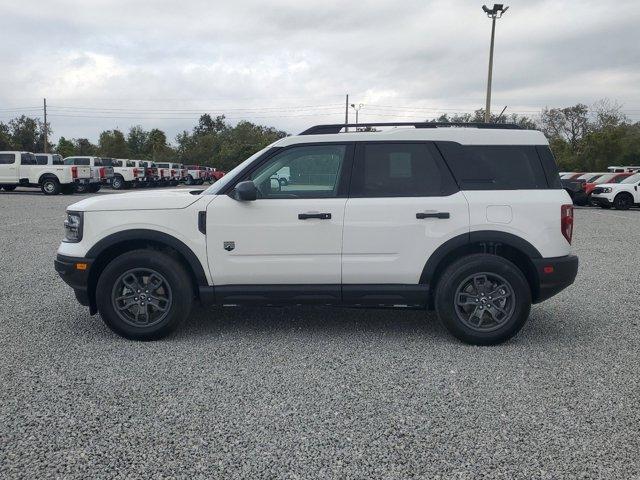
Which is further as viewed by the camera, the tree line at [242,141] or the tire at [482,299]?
the tree line at [242,141]

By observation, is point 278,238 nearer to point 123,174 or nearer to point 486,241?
point 486,241

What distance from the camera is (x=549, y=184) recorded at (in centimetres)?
496

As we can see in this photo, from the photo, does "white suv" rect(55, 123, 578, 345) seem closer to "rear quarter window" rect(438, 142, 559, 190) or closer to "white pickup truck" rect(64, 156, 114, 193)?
"rear quarter window" rect(438, 142, 559, 190)

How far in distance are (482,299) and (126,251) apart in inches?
120

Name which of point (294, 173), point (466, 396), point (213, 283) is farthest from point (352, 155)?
point (466, 396)

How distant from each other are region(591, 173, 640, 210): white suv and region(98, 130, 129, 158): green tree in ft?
243

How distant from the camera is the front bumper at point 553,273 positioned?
4.93 m

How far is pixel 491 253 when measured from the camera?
512 cm

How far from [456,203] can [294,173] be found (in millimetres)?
1374

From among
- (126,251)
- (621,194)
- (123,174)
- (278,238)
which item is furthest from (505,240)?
(123,174)

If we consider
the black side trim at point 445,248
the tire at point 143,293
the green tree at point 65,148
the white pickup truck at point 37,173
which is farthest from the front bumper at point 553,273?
the green tree at point 65,148

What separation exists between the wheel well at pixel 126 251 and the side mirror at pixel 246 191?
0.77 metres

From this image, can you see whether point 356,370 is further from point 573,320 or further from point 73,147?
point 73,147

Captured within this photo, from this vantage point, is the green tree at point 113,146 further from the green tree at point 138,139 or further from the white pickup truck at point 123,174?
the white pickup truck at point 123,174
